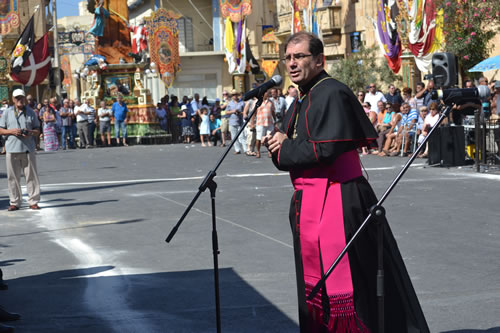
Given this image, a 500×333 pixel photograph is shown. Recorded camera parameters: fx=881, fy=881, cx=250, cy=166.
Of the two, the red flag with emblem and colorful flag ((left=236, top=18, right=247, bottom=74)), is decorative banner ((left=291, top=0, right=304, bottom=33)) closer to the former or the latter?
colorful flag ((left=236, top=18, right=247, bottom=74))

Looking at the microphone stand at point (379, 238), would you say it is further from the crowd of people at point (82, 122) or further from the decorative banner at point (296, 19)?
the decorative banner at point (296, 19)

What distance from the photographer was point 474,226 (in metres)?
10.1

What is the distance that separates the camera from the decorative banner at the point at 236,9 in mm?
43500

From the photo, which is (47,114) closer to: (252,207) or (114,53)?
(114,53)

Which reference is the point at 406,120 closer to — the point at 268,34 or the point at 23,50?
the point at 23,50

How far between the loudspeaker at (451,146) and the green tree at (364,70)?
13.9 metres

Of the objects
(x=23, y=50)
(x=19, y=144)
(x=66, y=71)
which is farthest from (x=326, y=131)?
(x=66, y=71)

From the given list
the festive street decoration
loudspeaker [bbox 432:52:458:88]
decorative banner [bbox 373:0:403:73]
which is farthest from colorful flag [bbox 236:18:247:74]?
loudspeaker [bbox 432:52:458:88]

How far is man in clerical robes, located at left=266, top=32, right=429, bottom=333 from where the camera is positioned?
14.8ft

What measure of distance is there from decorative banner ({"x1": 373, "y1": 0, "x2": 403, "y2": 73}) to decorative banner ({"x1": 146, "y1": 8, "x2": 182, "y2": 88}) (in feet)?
38.4

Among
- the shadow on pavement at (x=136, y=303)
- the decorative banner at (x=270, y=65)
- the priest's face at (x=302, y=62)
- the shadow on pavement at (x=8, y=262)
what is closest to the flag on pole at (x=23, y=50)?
the decorative banner at (x=270, y=65)

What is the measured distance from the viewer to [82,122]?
103 ft

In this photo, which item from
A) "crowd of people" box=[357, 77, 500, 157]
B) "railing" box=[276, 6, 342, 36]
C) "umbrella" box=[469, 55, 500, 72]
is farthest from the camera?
"railing" box=[276, 6, 342, 36]

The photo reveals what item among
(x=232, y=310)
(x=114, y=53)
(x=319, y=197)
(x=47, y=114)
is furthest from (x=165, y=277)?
(x=114, y=53)
